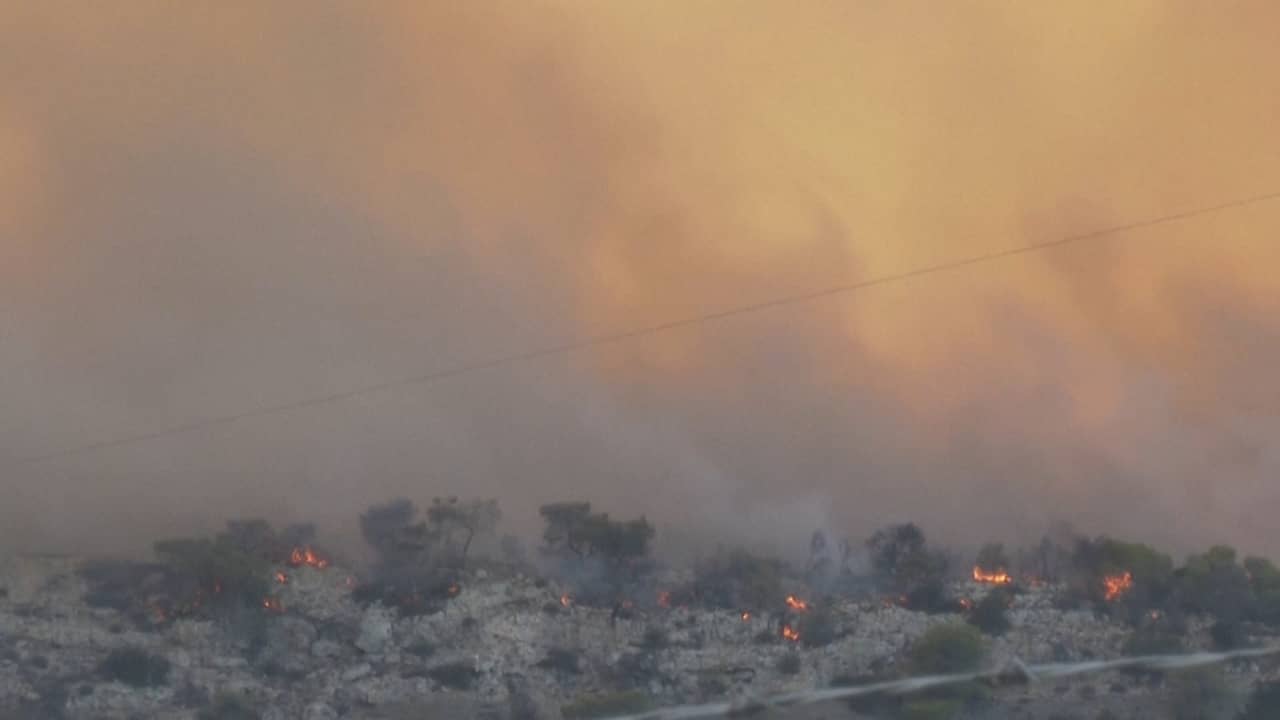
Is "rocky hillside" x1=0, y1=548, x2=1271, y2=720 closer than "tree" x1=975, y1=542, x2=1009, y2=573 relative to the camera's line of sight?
Yes

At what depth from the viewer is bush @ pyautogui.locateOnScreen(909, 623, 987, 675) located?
1091 centimetres

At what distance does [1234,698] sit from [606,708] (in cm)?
390

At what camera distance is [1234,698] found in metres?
10.2

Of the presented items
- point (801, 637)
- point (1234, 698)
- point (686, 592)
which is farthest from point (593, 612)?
point (1234, 698)

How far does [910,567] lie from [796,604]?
1.75m

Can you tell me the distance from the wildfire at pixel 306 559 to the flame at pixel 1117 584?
6.50 metres

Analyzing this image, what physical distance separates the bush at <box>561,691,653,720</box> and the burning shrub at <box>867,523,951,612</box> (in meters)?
3.66

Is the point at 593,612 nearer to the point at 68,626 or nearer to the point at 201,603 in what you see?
the point at 201,603

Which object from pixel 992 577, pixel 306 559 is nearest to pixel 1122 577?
pixel 992 577

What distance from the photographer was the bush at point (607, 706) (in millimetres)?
9750

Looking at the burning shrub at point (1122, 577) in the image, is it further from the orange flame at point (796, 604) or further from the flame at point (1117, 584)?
the orange flame at point (796, 604)

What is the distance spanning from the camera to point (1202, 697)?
10211 millimetres

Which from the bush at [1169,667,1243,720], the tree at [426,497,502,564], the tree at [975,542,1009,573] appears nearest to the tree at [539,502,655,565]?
the tree at [426,497,502,564]

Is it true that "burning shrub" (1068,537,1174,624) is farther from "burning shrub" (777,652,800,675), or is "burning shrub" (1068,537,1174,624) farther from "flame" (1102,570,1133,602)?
"burning shrub" (777,652,800,675)
